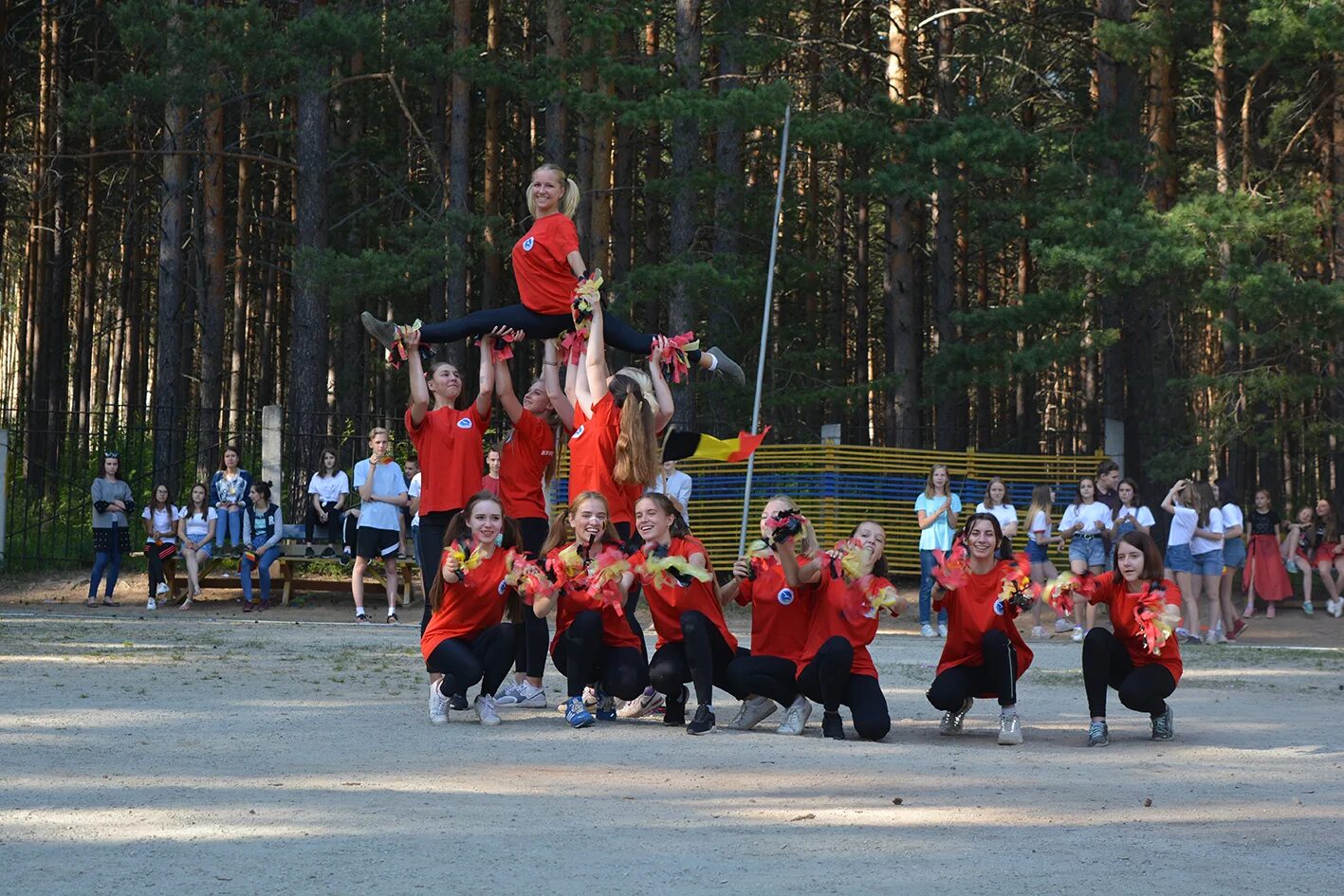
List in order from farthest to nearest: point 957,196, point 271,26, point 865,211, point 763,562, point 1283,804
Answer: point 865,211 → point 957,196 → point 271,26 → point 763,562 → point 1283,804

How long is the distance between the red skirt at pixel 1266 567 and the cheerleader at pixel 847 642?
1187cm

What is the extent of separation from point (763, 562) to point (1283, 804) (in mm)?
2790

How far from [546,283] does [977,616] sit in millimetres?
3028

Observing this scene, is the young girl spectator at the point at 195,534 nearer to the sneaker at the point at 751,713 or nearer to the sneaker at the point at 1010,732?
the sneaker at the point at 751,713

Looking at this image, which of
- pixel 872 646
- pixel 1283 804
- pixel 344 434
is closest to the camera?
pixel 1283 804

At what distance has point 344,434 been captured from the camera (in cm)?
2177

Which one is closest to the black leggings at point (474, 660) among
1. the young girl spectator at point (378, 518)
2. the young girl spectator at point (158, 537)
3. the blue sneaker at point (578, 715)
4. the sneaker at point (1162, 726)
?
the blue sneaker at point (578, 715)

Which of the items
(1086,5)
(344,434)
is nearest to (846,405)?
(1086,5)

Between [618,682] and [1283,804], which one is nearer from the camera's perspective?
[1283,804]

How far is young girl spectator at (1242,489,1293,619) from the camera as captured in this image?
18.8m

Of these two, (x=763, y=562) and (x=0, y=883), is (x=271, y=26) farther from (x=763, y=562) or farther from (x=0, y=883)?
(x=0, y=883)

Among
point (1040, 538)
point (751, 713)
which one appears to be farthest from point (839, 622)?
point (1040, 538)

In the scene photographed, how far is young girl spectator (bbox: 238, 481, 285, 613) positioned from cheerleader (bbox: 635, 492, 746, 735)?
33.6 ft

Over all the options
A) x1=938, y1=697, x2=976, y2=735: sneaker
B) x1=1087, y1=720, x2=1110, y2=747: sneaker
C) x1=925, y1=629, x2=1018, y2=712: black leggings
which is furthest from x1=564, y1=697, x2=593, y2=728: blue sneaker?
x1=1087, y1=720, x2=1110, y2=747: sneaker
